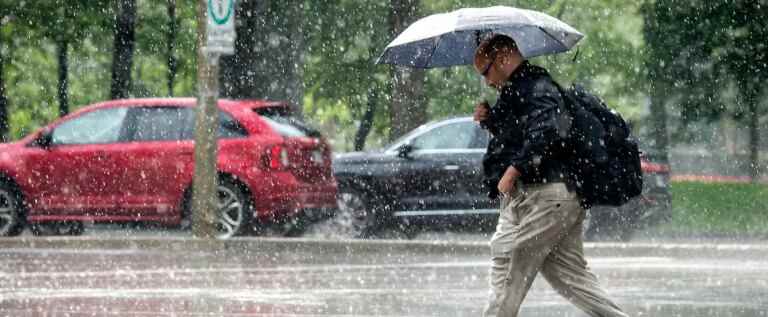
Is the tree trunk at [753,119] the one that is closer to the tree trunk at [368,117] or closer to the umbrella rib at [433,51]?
the tree trunk at [368,117]

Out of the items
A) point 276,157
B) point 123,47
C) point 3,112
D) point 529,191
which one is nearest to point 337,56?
point 123,47

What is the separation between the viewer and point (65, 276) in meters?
13.8

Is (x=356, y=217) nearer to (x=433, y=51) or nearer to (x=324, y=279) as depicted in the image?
(x=324, y=279)

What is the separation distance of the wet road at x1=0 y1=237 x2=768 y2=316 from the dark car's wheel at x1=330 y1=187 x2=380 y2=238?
2.83 metres

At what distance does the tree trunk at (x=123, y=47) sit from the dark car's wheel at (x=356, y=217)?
16.6 m

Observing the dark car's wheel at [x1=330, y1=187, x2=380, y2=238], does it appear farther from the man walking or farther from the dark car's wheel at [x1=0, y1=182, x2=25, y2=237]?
the man walking

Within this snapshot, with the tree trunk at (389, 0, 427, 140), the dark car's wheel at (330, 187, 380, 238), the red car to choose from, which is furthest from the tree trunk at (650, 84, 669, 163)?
the red car

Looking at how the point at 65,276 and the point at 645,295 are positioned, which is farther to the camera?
the point at 65,276

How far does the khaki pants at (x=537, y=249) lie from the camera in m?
7.70

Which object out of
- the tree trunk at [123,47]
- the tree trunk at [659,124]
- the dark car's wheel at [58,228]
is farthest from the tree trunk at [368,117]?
the dark car's wheel at [58,228]

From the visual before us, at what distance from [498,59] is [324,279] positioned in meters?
6.05

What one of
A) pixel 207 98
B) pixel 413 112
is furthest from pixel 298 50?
pixel 207 98

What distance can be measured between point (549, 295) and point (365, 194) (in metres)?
8.18

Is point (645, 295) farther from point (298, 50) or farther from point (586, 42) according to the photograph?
point (586, 42)
